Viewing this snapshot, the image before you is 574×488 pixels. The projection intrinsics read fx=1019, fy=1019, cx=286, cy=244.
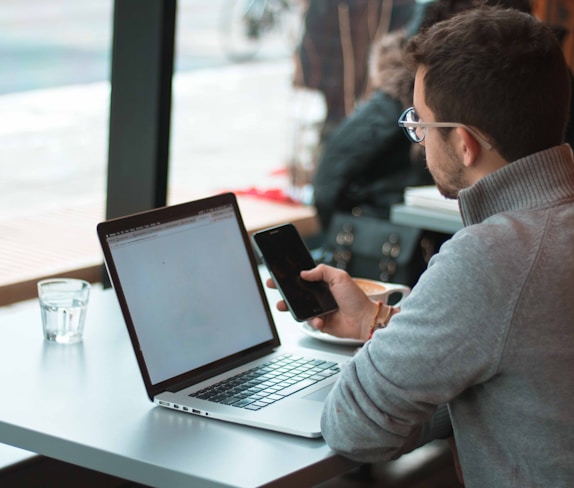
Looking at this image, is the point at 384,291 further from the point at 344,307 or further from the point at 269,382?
the point at 269,382

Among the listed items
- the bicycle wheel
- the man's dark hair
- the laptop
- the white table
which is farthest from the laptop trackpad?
the bicycle wheel

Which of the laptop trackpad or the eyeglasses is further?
the laptop trackpad

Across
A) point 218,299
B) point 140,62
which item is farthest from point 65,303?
point 140,62

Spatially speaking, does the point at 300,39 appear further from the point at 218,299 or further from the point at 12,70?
the point at 218,299

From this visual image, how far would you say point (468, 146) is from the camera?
1.40 m

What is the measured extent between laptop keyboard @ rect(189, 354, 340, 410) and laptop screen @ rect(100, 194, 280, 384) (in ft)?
0.20

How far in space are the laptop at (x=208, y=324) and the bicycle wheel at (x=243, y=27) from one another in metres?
3.26

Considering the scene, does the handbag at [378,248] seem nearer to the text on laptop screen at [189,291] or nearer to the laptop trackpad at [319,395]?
the text on laptop screen at [189,291]

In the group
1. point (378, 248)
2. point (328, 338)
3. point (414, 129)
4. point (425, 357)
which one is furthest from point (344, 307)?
point (378, 248)

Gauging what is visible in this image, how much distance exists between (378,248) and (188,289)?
1607 mm

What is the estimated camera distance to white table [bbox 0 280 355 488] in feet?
4.43

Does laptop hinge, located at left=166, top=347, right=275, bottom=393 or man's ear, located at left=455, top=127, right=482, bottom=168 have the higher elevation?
man's ear, located at left=455, top=127, right=482, bottom=168

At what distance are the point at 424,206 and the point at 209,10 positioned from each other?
7.92 ft

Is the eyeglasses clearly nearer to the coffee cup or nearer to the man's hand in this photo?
the man's hand
